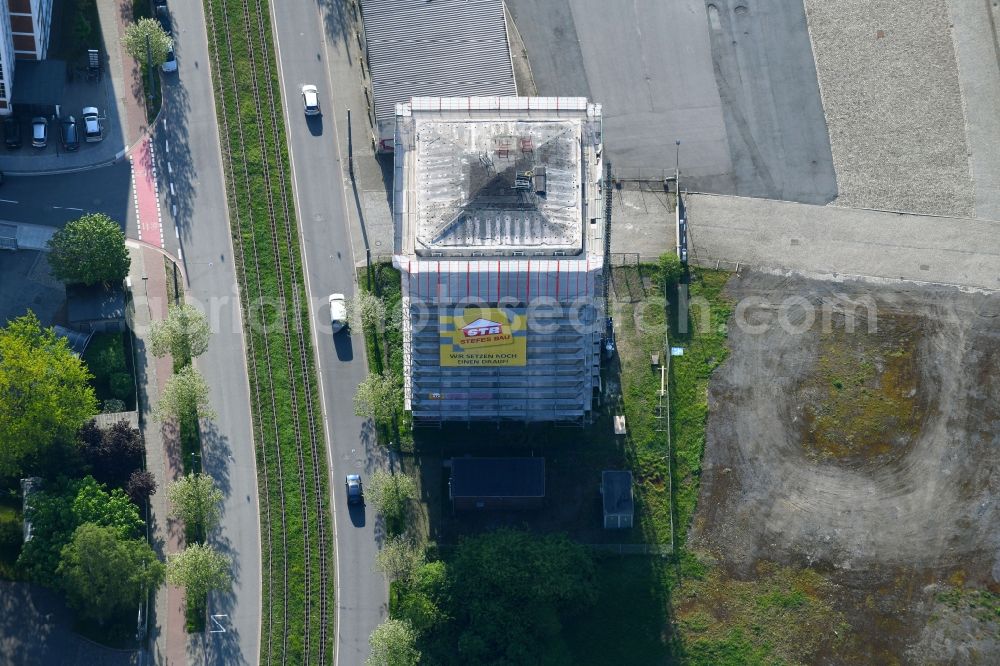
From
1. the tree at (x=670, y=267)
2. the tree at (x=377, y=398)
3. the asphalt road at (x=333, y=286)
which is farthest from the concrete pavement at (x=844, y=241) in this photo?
the asphalt road at (x=333, y=286)

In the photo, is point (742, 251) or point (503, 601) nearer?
point (503, 601)

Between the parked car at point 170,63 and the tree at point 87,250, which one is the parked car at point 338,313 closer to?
the tree at point 87,250

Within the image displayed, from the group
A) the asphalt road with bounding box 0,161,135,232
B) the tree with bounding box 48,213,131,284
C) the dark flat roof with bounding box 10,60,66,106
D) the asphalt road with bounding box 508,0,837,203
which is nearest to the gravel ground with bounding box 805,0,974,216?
the asphalt road with bounding box 508,0,837,203

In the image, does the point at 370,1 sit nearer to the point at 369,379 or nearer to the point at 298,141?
the point at 298,141

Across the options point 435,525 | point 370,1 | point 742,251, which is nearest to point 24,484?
point 435,525

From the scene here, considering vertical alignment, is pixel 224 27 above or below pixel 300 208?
above

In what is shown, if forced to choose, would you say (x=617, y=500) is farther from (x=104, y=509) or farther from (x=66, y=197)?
(x=66, y=197)

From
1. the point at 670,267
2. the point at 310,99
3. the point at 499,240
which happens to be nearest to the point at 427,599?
the point at 499,240
